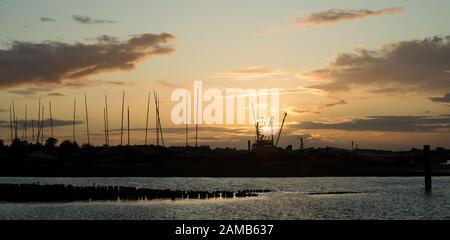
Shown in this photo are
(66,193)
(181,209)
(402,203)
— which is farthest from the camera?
(66,193)

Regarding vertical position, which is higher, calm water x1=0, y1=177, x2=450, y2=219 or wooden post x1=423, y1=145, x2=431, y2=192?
wooden post x1=423, y1=145, x2=431, y2=192

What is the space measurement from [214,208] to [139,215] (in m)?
11.6

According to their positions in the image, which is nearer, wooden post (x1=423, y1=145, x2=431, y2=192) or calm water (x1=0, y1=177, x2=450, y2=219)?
calm water (x1=0, y1=177, x2=450, y2=219)

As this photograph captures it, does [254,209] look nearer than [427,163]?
Yes

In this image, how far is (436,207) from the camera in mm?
77812

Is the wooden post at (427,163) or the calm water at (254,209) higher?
the wooden post at (427,163)

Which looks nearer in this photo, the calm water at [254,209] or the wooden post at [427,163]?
the calm water at [254,209]

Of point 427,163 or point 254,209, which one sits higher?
point 427,163
